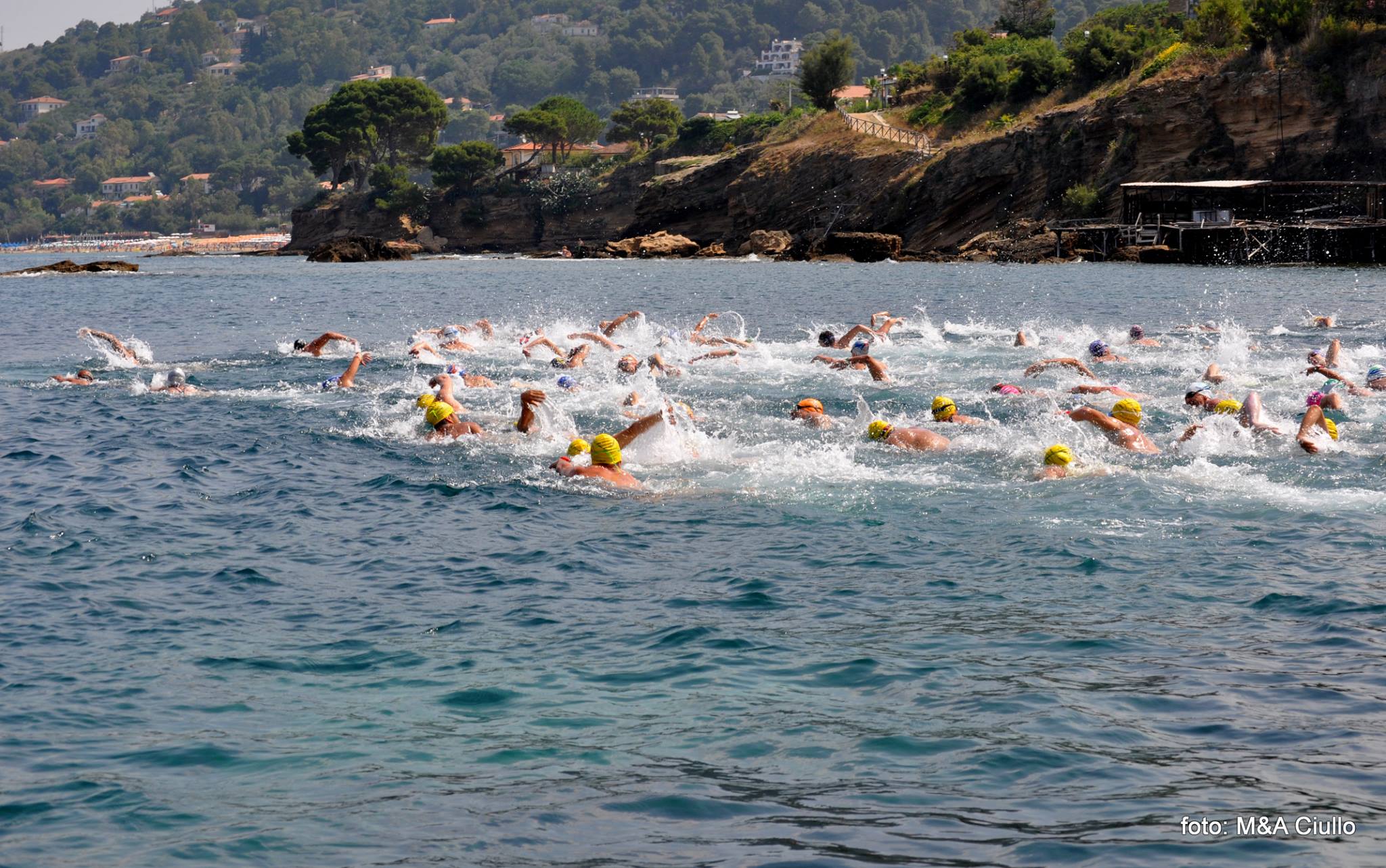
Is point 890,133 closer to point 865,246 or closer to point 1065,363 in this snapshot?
point 865,246

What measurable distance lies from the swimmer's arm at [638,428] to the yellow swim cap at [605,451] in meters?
0.68

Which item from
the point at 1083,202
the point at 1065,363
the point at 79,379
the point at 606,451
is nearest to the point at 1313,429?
the point at 1065,363

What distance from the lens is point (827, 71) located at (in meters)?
95.2

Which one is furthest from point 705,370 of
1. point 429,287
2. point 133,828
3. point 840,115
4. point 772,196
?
point 840,115

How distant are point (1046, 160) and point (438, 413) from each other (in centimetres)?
6043

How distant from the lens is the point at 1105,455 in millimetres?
14398

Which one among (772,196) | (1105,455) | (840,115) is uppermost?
(840,115)

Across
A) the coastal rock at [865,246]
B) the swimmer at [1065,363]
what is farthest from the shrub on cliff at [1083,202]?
the swimmer at [1065,363]

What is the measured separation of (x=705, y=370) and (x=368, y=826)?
17.2 meters

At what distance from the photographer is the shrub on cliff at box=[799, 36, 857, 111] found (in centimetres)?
9531

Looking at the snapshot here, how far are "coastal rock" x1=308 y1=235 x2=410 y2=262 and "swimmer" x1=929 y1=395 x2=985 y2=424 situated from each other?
77.2 meters

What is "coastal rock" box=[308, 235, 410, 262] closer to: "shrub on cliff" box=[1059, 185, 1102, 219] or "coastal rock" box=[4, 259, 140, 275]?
"coastal rock" box=[4, 259, 140, 275]

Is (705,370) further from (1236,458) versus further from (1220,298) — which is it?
(1220,298)

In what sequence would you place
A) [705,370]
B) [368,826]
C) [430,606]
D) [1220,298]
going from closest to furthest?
[368,826], [430,606], [705,370], [1220,298]
